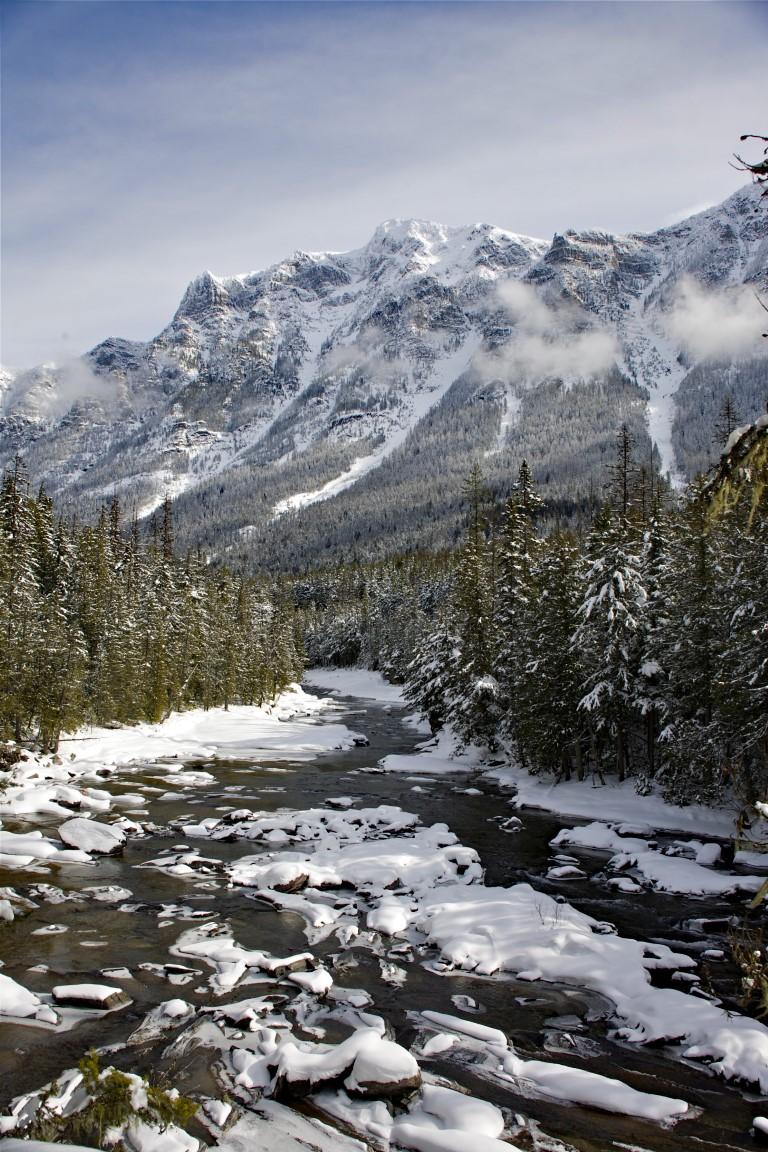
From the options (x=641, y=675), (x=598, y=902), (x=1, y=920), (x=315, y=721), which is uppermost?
(x=641, y=675)

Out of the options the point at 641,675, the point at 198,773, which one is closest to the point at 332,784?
the point at 198,773

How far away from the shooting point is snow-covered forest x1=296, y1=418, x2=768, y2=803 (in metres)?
22.2

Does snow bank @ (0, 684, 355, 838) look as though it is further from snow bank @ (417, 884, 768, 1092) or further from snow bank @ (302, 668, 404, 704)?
snow bank @ (302, 668, 404, 704)

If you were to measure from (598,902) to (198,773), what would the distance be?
70.3ft

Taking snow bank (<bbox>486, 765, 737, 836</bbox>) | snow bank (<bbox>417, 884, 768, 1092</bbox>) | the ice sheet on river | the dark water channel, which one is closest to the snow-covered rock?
the dark water channel

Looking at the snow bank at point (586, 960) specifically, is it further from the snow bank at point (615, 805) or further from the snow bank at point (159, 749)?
the snow bank at point (159, 749)

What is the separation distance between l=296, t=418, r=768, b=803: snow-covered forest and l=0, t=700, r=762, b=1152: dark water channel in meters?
5.39

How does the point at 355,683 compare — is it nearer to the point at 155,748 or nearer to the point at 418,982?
the point at 155,748

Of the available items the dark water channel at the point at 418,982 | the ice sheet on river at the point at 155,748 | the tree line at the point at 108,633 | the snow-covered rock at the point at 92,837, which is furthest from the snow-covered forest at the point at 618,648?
the tree line at the point at 108,633

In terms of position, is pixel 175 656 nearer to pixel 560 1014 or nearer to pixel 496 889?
pixel 496 889

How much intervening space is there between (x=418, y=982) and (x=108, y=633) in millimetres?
39299

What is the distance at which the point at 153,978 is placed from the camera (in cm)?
1191

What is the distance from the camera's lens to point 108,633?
4631cm

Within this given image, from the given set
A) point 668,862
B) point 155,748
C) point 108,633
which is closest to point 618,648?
point 668,862
